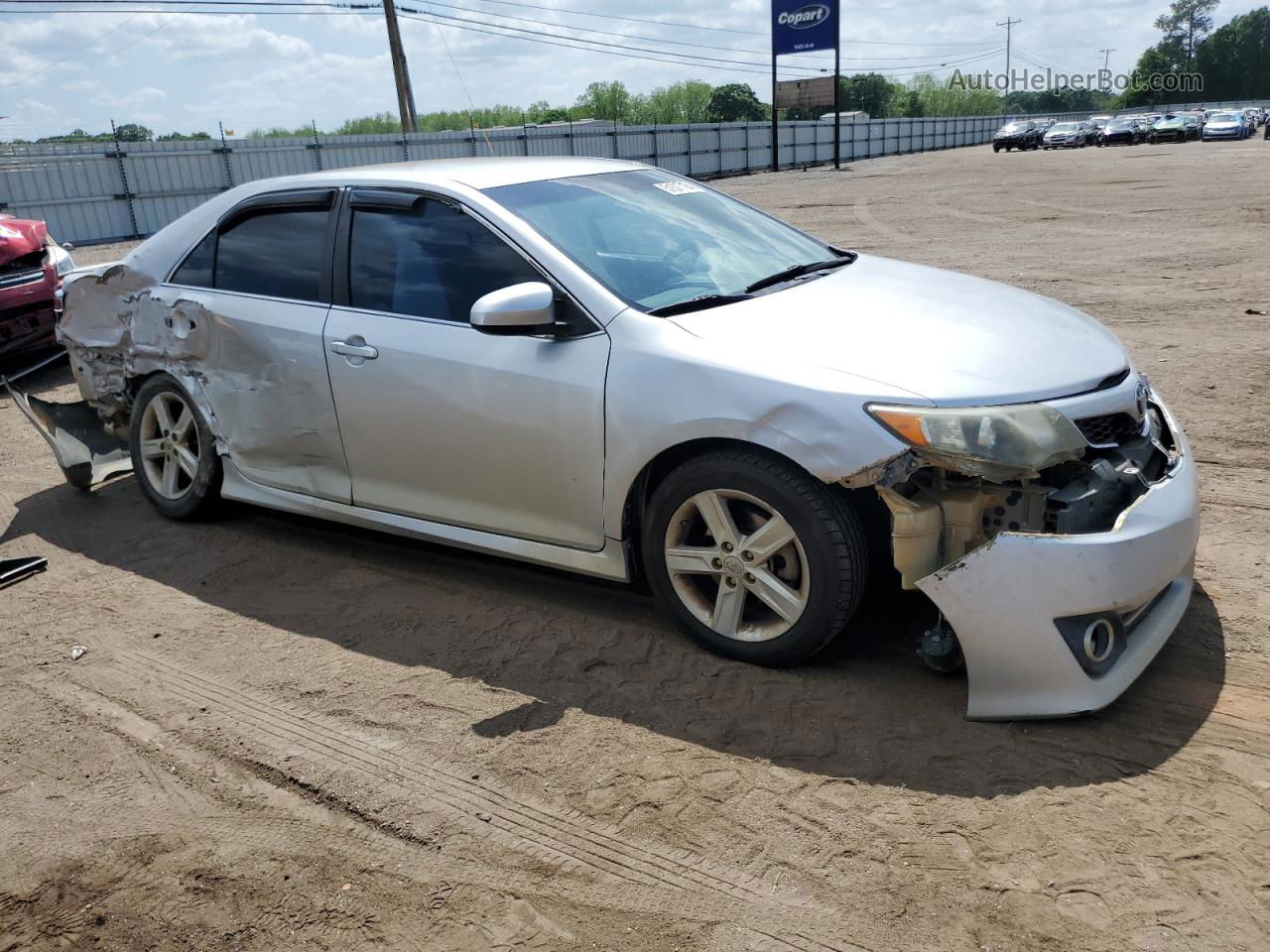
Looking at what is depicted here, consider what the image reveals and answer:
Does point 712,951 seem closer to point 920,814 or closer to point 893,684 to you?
point 920,814

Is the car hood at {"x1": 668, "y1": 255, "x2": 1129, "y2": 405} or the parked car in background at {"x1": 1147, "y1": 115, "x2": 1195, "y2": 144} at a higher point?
the car hood at {"x1": 668, "y1": 255, "x2": 1129, "y2": 405}

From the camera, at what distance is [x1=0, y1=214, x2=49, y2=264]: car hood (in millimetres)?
8758

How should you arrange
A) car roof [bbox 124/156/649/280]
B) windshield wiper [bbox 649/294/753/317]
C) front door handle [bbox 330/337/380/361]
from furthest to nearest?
car roof [bbox 124/156/649/280]
front door handle [bbox 330/337/380/361]
windshield wiper [bbox 649/294/753/317]

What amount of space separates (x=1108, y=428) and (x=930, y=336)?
2.07 feet

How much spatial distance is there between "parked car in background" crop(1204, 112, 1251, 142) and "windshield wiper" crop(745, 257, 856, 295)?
173 feet

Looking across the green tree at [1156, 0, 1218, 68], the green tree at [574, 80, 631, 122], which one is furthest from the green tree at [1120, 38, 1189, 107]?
the green tree at [574, 80, 631, 122]

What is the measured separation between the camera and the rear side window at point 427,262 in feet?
13.2

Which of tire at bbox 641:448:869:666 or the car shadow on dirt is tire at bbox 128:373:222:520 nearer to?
the car shadow on dirt

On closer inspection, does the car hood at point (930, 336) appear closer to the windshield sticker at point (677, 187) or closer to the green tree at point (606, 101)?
the windshield sticker at point (677, 187)

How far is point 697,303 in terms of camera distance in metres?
3.79

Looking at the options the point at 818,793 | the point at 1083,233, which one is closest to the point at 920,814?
the point at 818,793

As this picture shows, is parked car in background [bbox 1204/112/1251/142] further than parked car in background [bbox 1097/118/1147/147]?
No

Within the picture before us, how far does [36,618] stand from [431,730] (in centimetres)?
222

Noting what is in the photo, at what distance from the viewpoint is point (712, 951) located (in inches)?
95.3
